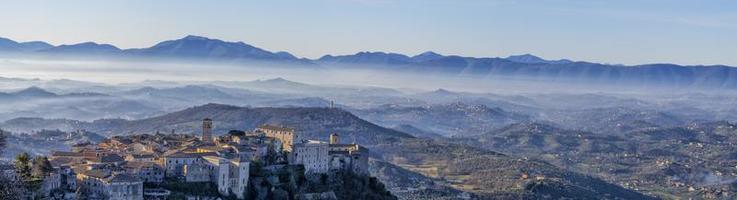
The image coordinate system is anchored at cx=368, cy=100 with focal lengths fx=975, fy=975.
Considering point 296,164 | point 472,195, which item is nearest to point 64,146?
point 472,195

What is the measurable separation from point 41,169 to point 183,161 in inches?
Result: 414

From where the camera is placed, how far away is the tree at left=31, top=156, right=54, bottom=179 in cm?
5797

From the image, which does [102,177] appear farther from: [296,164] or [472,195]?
[472,195]

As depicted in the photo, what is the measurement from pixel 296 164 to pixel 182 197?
15960 mm

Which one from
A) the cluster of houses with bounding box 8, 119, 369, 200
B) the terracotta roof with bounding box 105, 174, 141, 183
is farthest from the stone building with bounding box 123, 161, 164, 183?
the terracotta roof with bounding box 105, 174, 141, 183

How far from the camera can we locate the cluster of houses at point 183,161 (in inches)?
2365

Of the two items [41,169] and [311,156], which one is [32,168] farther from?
[311,156]

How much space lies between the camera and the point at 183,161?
218ft

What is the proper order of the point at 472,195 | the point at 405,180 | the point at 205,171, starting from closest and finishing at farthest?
the point at 205,171 < the point at 472,195 < the point at 405,180

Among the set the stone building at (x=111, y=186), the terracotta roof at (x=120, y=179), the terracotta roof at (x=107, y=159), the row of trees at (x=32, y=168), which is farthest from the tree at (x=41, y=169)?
the terracotta roof at (x=107, y=159)

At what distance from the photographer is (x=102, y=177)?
59812mm

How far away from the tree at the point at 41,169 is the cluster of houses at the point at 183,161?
45cm

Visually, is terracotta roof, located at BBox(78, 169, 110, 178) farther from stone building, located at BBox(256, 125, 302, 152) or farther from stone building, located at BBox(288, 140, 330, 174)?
stone building, located at BBox(256, 125, 302, 152)

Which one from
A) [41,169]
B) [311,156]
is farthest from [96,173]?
[311,156]
